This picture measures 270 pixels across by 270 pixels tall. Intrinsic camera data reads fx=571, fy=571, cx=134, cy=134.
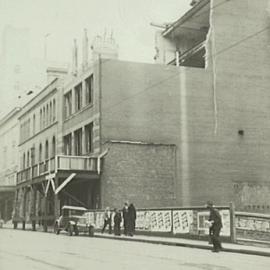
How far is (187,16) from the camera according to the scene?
4081cm

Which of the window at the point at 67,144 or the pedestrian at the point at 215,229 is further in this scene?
the window at the point at 67,144

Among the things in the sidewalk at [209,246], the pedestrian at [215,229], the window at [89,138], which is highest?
the window at [89,138]

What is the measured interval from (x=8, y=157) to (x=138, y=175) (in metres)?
28.8

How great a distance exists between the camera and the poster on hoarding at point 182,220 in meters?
23.8

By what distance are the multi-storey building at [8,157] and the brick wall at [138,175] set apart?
916 inches

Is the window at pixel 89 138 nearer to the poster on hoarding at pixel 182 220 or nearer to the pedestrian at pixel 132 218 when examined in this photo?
the pedestrian at pixel 132 218

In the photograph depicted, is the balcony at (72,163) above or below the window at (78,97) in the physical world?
below

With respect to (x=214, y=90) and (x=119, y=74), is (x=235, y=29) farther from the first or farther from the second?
(x=119, y=74)

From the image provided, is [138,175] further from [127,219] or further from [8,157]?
[8,157]

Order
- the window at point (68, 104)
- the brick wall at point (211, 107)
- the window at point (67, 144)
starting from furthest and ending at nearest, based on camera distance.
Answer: the window at point (68, 104) → the window at point (67, 144) → the brick wall at point (211, 107)

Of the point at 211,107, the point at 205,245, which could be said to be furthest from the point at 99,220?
the point at 205,245

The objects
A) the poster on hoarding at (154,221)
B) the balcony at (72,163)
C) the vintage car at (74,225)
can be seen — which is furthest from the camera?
the balcony at (72,163)

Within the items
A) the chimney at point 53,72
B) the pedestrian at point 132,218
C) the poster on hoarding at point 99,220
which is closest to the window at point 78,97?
the poster on hoarding at point 99,220

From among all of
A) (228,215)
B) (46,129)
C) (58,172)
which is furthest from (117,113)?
(228,215)
